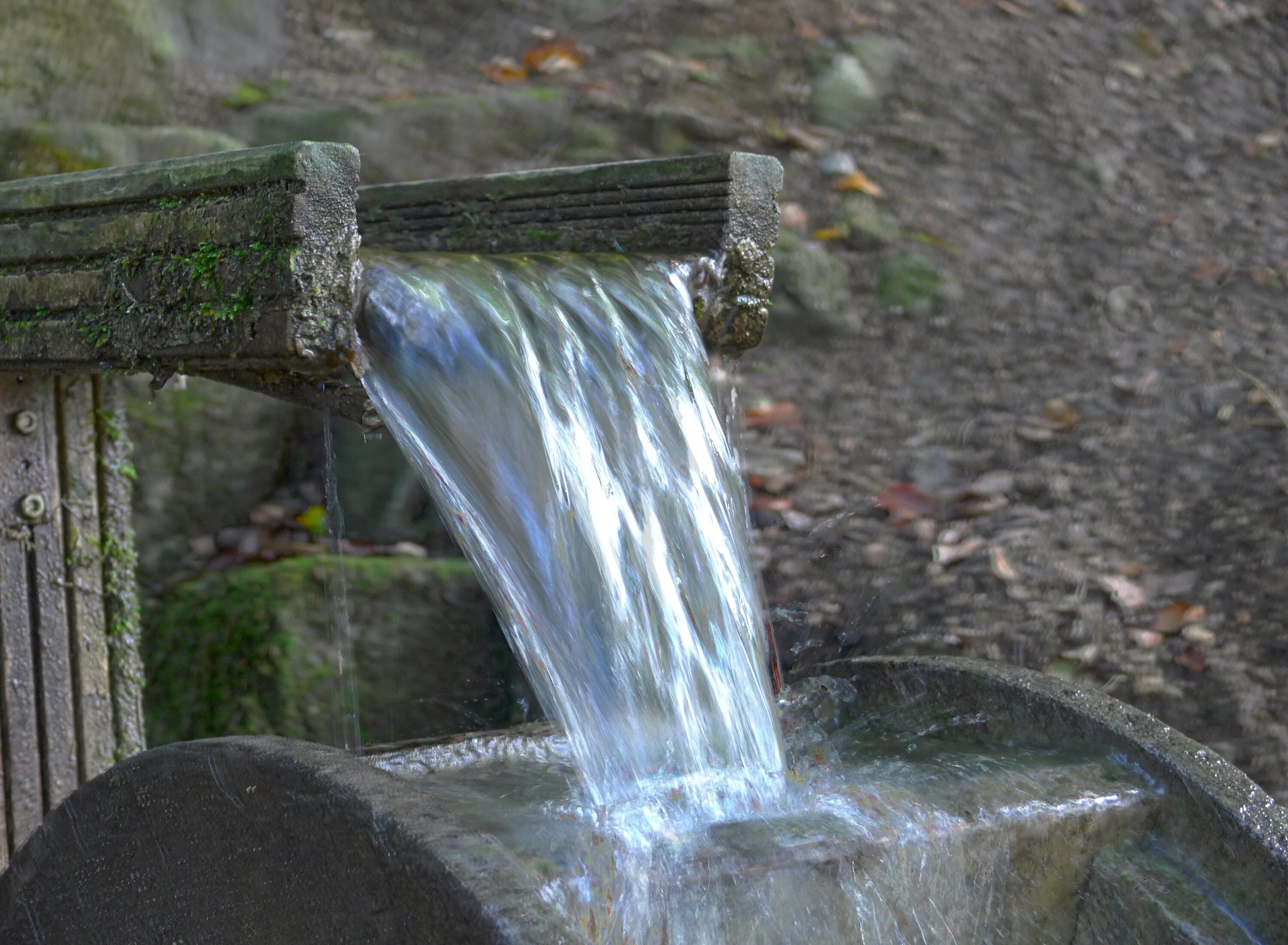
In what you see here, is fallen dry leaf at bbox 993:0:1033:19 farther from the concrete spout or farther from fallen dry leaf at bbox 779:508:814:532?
the concrete spout

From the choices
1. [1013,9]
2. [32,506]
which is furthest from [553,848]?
[1013,9]

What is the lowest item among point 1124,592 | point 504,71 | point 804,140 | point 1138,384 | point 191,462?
point 1124,592

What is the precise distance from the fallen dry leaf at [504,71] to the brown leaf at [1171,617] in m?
3.58

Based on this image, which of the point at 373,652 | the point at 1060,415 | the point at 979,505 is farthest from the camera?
the point at 1060,415

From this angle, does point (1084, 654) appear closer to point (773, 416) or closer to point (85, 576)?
point (773, 416)

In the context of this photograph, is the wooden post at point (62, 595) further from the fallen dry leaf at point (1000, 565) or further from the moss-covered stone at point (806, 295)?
the moss-covered stone at point (806, 295)

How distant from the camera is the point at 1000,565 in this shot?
165 inches

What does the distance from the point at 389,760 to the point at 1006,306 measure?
3835mm

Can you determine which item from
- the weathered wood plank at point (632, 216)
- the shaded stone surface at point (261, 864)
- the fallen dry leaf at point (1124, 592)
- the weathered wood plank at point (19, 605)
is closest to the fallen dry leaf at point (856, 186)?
the fallen dry leaf at point (1124, 592)

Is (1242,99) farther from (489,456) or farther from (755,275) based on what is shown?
A: (489,456)

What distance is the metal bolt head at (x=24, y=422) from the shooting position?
2.87 m

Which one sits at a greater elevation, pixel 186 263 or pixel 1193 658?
pixel 186 263

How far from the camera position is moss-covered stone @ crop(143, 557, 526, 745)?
3.93 metres

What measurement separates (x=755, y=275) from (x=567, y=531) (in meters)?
0.74
